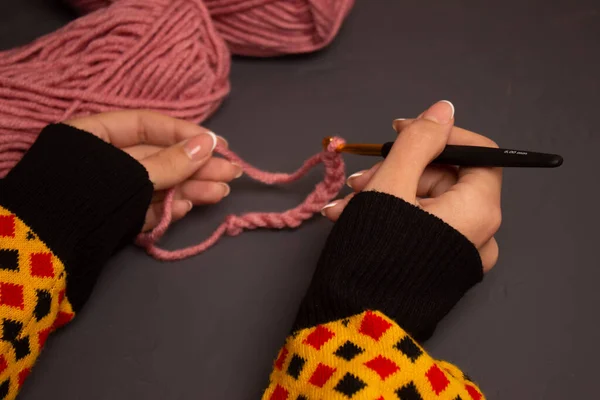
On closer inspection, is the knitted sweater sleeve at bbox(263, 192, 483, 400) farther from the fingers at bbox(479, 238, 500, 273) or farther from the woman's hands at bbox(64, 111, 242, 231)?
the woman's hands at bbox(64, 111, 242, 231)

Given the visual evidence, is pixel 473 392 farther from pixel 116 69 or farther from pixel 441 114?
pixel 116 69

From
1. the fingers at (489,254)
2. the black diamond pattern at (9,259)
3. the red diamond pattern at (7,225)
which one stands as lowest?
the black diamond pattern at (9,259)

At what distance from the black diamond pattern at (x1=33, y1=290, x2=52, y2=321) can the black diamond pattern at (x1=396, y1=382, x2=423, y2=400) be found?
355mm

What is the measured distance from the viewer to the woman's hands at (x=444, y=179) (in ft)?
1.93

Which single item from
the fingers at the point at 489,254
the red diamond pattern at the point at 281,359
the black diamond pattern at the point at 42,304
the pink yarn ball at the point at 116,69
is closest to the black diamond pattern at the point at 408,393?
the red diamond pattern at the point at 281,359

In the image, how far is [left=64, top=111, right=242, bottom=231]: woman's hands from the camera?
0.72 m

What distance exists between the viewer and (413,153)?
60 cm

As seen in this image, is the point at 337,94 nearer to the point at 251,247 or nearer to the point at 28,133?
the point at 251,247

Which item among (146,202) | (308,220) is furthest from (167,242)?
(308,220)

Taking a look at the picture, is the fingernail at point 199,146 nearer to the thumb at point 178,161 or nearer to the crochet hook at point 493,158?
the thumb at point 178,161

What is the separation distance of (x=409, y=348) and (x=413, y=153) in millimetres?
199

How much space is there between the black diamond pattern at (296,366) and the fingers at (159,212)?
0.29 metres

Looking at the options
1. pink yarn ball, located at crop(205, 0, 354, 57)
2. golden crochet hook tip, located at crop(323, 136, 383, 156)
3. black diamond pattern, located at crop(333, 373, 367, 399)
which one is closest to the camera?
black diamond pattern, located at crop(333, 373, 367, 399)

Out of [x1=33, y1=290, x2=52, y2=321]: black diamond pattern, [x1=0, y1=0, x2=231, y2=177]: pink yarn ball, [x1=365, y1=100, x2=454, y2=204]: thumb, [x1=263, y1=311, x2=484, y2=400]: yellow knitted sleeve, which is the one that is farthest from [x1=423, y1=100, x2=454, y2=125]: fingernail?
[x1=33, y1=290, x2=52, y2=321]: black diamond pattern
